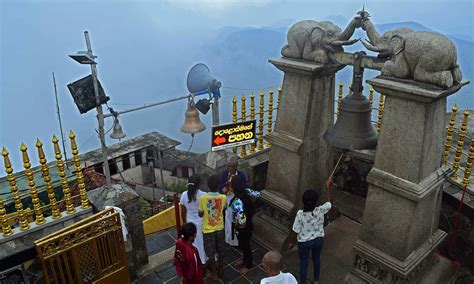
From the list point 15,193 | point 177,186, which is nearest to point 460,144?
point 15,193

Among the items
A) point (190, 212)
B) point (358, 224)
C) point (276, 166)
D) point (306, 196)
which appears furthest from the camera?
point (358, 224)

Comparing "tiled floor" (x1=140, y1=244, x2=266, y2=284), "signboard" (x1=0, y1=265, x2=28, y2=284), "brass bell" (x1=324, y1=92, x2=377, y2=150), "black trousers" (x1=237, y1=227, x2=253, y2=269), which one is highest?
"brass bell" (x1=324, y1=92, x2=377, y2=150)

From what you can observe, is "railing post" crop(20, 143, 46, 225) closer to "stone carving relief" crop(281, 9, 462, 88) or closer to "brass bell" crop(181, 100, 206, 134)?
"brass bell" crop(181, 100, 206, 134)

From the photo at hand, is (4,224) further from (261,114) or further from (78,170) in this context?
(261,114)

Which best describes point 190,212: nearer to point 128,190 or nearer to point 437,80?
point 128,190

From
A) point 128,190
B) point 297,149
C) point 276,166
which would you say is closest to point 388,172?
point 297,149

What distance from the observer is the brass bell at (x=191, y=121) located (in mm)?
6766

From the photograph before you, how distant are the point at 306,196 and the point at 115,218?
2.69 m

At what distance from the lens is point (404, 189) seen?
4.58 meters

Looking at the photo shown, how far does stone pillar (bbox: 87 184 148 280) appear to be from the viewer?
5629 mm

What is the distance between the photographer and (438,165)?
4816 millimetres

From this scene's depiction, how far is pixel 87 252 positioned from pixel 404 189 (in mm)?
4244

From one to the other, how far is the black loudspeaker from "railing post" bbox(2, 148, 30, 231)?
44.2 inches

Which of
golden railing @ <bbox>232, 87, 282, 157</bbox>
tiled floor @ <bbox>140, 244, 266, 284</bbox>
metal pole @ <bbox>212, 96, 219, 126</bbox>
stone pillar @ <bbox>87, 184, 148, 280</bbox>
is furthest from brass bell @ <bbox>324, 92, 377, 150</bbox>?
stone pillar @ <bbox>87, 184, 148, 280</bbox>
